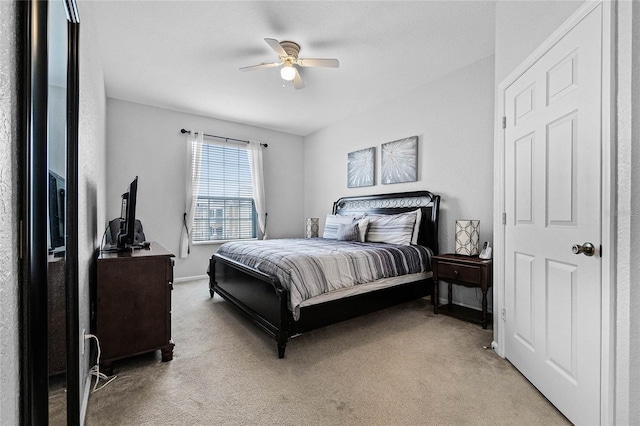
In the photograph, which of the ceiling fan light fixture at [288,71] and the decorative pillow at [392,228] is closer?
the ceiling fan light fixture at [288,71]

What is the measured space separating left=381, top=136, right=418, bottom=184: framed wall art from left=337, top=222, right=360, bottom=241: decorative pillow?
3.13 feet

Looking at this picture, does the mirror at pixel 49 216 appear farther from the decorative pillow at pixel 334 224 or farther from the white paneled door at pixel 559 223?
the decorative pillow at pixel 334 224

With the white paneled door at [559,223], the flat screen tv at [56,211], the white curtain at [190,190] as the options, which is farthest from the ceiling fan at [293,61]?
the white curtain at [190,190]

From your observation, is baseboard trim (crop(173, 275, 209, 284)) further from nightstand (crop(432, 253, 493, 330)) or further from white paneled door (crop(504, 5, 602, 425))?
white paneled door (crop(504, 5, 602, 425))

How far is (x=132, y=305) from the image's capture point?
6.89 ft

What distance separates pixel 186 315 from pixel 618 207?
11.6 ft

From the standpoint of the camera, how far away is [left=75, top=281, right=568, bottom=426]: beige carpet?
5.29 feet

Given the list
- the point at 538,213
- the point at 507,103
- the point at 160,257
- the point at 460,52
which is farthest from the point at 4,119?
the point at 460,52

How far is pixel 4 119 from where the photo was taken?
0.57 meters

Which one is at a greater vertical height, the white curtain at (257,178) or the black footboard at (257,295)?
the white curtain at (257,178)

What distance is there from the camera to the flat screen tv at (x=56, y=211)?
892mm

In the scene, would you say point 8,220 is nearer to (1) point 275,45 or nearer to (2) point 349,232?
(1) point 275,45

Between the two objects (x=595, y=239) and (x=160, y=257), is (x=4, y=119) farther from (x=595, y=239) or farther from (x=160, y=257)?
(x=595, y=239)

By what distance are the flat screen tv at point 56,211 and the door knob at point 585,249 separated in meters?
2.18
